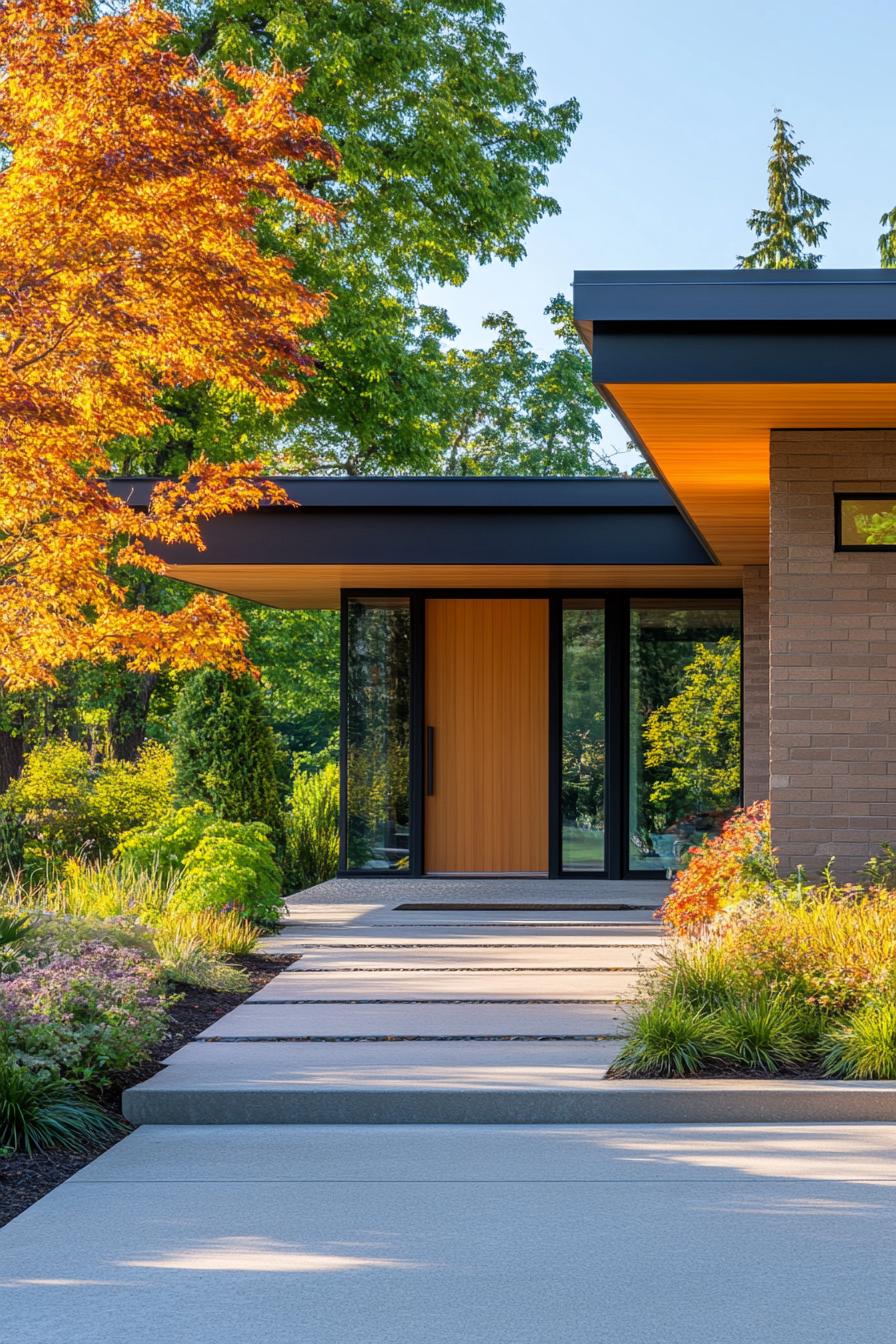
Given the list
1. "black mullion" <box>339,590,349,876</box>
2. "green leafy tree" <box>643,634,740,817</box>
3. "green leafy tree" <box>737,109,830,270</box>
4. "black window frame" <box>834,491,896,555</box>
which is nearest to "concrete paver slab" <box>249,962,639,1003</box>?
"black window frame" <box>834,491,896,555</box>

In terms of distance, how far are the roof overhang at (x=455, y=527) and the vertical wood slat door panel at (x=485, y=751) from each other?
2701 mm

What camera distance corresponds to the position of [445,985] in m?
9.62

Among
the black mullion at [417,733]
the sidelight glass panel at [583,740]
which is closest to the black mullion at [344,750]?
the black mullion at [417,733]

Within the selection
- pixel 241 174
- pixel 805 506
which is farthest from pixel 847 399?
pixel 241 174

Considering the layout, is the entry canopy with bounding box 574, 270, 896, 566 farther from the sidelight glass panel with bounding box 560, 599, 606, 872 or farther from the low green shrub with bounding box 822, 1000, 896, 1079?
the sidelight glass panel with bounding box 560, 599, 606, 872

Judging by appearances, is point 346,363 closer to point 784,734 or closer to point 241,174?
point 241,174

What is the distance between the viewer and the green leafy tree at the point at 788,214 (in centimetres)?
3912

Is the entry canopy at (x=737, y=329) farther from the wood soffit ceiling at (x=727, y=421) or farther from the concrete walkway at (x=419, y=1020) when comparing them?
the concrete walkway at (x=419, y=1020)

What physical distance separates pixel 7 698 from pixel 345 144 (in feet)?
31.9

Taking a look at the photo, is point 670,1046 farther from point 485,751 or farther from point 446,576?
point 485,751

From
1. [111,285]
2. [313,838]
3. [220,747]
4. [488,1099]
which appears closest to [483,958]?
[488,1099]

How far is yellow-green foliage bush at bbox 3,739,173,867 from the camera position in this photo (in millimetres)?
16281

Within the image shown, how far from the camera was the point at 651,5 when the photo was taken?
1176 inches

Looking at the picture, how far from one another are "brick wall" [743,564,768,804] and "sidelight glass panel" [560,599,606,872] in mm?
1687
